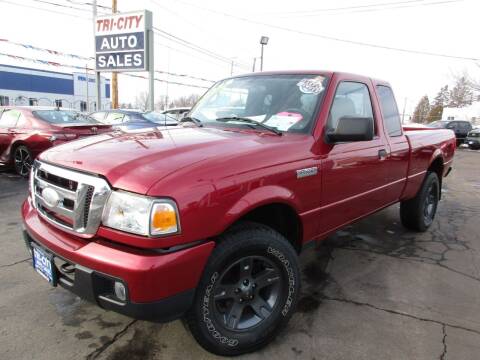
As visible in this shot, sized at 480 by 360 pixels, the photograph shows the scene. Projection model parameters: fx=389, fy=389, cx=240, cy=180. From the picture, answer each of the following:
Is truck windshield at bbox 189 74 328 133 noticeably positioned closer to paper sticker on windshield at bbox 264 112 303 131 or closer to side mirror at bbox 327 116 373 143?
paper sticker on windshield at bbox 264 112 303 131

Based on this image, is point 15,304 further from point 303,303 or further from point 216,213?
point 303,303

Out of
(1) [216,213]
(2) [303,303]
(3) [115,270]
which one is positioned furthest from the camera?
(2) [303,303]

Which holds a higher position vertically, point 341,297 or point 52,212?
point 52,212

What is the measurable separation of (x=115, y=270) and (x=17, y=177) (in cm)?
717

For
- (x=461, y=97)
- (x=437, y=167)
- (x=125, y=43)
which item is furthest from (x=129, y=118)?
(x=461, y=97)

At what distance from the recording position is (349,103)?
11.3 feet

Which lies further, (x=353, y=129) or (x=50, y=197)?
(x=353, y=129)

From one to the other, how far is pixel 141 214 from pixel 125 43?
13.5m

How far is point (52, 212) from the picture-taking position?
2389mm

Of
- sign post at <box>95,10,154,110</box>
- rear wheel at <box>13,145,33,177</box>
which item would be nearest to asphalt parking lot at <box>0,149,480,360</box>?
rear wheel at <box>13,145,33,177</box>

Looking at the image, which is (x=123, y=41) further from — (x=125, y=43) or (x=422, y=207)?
(x=422, y=207)

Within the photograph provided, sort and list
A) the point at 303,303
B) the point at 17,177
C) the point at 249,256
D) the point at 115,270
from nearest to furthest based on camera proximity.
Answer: the point at 115,270 < the point at 249,256 < the point at 303,303 < the point at 17,177

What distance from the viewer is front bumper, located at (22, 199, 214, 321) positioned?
1.91m

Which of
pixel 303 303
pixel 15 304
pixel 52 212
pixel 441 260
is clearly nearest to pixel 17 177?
pixel 15 304
